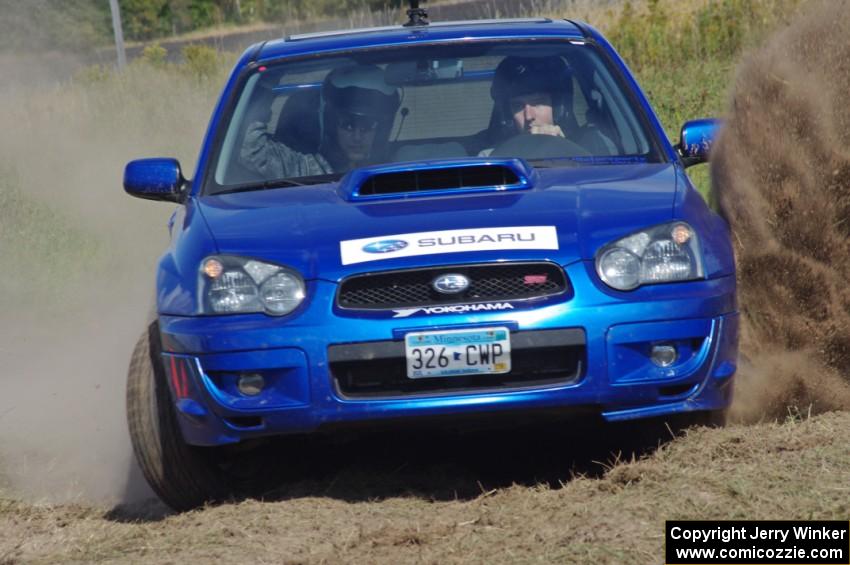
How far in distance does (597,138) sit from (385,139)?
2.80 feet

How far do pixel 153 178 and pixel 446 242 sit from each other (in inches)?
67.0

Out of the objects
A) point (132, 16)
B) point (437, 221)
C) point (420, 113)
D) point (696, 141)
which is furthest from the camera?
point (132, 16)

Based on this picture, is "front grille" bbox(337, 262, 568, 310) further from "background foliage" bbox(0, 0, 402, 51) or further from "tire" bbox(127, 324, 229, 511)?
"background foliage" bbox(0, 0, 402, 51)

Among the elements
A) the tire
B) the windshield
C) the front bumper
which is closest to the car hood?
the front bumper

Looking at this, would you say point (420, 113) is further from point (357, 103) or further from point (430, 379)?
point (430, 379)

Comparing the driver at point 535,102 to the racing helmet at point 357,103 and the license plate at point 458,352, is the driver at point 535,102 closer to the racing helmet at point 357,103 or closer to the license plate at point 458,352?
Answer: the racing helmet at point 357,103

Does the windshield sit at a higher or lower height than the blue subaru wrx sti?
higher

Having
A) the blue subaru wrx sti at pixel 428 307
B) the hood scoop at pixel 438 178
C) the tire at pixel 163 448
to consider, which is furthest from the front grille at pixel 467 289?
the tire at pixel 163 448

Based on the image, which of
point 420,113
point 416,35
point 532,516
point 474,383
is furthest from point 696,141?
point 532,516

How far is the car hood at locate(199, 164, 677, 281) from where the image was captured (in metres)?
4.66

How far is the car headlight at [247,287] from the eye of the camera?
4668 millimetres

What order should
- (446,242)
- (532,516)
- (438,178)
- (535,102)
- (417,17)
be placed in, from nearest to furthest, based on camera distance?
(532,516)
(446,242)
(438,178)
(535,102)
(417,17)

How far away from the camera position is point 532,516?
4438mm

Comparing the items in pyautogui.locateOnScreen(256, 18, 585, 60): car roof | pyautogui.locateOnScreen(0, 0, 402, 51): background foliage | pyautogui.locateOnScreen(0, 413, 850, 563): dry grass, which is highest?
pyautogui.locateOnScreen(256, 18, 585, 60): car roof
